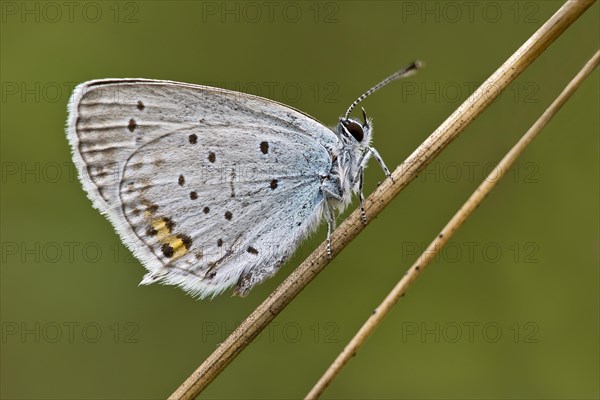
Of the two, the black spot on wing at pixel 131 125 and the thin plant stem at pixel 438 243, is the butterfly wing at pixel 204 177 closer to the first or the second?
the black spot on wing at pixel 131 125

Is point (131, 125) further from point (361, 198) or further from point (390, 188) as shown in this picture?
point (390, 188)

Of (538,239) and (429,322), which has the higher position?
(538,239)

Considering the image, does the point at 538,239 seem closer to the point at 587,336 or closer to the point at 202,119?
the point at 587,336

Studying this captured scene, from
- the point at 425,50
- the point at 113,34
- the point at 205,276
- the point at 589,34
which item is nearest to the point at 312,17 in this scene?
the point at 425,50

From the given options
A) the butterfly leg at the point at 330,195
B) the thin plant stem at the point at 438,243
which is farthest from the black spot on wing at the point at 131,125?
the thin plant stem at the point at 438,243

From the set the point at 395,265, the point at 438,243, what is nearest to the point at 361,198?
the point at 438,243

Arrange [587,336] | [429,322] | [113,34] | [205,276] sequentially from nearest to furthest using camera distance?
[205,276], [587,336], [429,322], [113,34]

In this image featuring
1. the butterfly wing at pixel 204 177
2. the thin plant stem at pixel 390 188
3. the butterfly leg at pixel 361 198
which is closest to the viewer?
the thin plant stem at pixel 390 188
